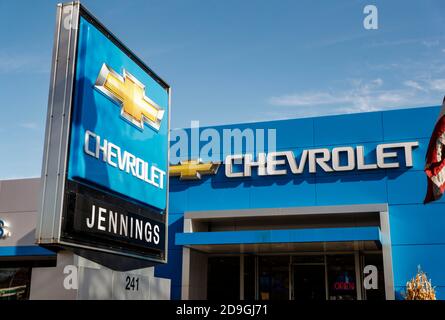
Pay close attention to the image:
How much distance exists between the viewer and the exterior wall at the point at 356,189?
16906mm

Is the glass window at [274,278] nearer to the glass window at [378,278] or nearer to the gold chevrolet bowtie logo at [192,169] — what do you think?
the glass window at [378,278]

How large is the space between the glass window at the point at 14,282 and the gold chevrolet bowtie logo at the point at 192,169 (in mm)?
6721

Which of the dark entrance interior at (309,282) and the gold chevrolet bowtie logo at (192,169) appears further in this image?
the gold chevrolet bowtie logo at (192,169)

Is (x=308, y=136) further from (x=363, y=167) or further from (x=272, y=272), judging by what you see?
(x=272, y=272)

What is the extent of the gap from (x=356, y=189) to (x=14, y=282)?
42.1 ft

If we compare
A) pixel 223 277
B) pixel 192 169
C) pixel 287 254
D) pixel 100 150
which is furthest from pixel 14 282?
pixel 100 150

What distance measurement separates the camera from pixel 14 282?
804 inches

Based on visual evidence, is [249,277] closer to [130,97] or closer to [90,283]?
[130,97]

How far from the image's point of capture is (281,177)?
1892 centimetres

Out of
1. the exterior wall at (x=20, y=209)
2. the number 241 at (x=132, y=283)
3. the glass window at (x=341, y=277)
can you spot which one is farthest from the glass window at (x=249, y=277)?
the number 241 at (x=132, y=283)

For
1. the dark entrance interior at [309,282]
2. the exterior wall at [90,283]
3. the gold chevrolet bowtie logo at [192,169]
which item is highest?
the gold chevrolet bowtie logo at [192,169]

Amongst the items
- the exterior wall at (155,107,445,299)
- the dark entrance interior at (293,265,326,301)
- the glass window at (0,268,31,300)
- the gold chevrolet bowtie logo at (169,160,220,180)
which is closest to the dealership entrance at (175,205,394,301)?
the dark entrance interior at (293,265,326,301)

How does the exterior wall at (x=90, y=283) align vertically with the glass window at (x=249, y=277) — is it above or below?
below
